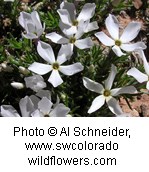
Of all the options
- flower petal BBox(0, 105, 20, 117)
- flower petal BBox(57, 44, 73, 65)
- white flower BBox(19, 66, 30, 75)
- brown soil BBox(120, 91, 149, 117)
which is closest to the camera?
flower petal BBox(0, 105, 20, 117)

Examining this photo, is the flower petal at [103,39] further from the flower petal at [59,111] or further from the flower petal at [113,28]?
the flower petal at [59,111]

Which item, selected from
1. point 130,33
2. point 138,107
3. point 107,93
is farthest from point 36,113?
point 138,107

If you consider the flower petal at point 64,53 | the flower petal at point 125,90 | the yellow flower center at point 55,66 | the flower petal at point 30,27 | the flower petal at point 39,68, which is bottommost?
the flower petal at point 125,90

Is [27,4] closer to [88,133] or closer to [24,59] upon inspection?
[24,59]

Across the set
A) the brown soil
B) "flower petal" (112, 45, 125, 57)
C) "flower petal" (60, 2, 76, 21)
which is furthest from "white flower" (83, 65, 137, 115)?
the brown soil

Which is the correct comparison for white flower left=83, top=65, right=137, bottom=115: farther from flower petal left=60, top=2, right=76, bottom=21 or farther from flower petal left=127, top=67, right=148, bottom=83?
flower petal left=60, top=2, right=76, bottom=21

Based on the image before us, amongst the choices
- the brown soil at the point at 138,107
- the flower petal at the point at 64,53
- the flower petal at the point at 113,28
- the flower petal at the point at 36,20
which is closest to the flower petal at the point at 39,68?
the flower petal at the point at 64,53
